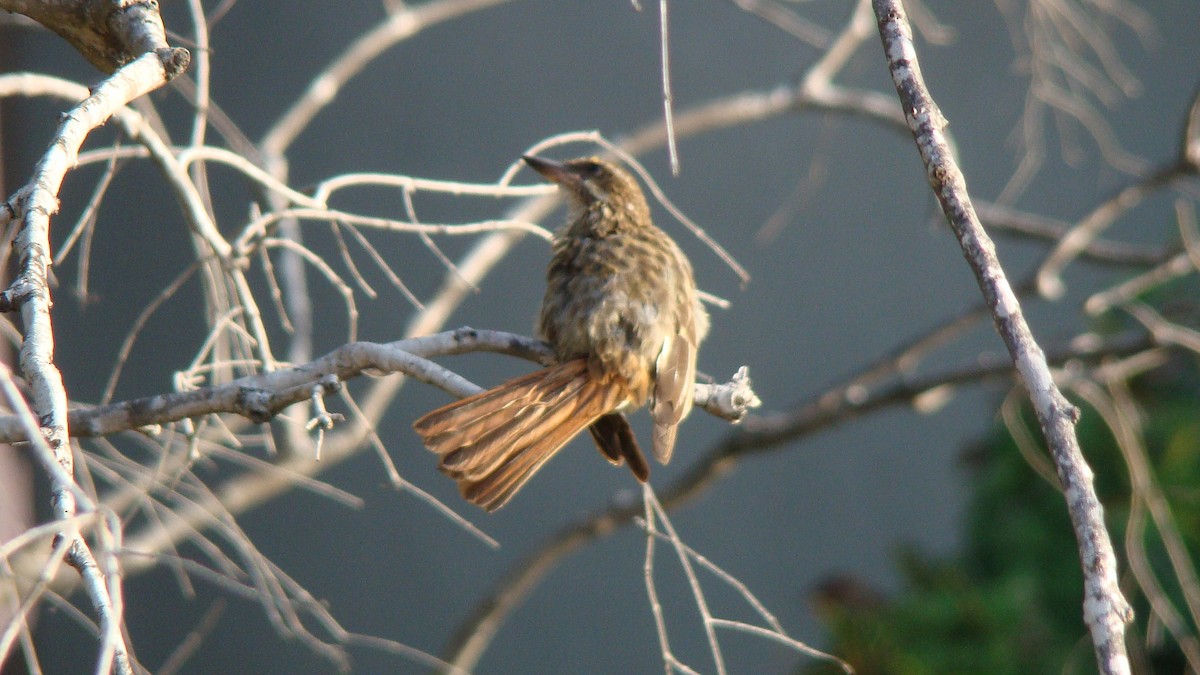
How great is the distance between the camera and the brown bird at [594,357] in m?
2.18

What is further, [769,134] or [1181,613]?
[769,134]

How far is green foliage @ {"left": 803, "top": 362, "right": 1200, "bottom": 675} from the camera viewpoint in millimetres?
3926

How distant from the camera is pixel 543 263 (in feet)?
18.4

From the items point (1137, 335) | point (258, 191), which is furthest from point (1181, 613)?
point (258, 191)

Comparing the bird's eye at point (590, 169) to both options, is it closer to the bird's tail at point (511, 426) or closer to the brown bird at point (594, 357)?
the brown bird at point (594, 357)

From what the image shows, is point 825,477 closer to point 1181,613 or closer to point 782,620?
point 782,620

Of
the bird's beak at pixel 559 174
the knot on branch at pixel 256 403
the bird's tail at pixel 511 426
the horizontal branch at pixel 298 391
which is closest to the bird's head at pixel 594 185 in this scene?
the bird's beak at pixel 559 174

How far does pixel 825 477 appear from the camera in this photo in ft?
19.0

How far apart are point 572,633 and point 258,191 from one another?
3.19 meters

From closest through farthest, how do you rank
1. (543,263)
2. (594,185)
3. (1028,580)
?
(594,185) → (1028,580) → (543,263)

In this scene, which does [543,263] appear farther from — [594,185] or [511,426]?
[511,426]

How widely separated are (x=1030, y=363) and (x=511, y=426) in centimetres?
113

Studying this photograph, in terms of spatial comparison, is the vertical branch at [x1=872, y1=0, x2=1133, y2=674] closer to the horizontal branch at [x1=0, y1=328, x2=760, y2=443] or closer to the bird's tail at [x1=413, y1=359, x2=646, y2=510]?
the horizontal branch at [x1=0, y1=328, x2=760, y2=443]

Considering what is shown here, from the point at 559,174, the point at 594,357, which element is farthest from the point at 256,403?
the point at 559,174
